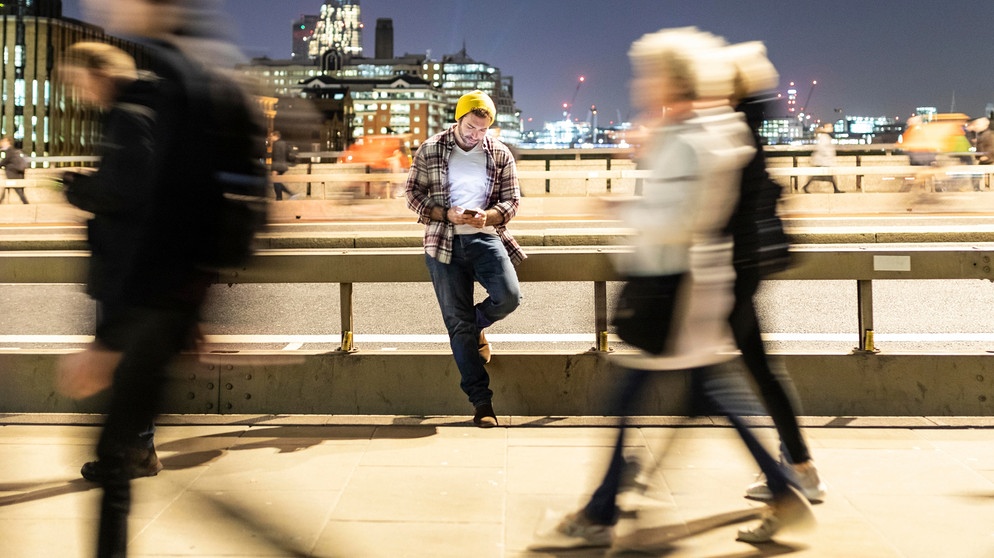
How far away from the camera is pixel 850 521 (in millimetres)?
4738

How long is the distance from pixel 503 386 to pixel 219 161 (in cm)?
373

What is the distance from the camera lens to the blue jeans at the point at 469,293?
20.5 feet

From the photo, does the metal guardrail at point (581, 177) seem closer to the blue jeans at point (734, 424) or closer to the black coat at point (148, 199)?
the blue jeans at point (734, 424)

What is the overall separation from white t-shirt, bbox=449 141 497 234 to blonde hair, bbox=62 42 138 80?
268 centimetres

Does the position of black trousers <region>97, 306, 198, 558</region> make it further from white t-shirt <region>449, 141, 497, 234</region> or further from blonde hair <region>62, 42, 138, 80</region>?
white t-shirt <region>449, 141, 497, 234</region>

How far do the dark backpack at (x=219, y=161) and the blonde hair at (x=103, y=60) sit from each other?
34 cm

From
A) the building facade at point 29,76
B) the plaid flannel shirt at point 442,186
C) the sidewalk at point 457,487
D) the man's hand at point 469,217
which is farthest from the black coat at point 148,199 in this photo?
the building facade at point 29,76

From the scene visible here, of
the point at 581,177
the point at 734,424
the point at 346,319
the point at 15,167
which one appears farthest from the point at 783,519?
the point at 15,167

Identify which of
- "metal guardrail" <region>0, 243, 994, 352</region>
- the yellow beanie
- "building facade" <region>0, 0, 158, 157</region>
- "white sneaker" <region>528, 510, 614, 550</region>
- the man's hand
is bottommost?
"white sneaker" <region>528, 510, 614, 550</region>

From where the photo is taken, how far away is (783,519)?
14.3 ft

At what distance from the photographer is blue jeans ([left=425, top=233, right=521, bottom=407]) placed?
20.5 ft

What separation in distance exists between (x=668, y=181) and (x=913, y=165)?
23460mm

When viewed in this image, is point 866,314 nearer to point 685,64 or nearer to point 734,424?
point 734,424

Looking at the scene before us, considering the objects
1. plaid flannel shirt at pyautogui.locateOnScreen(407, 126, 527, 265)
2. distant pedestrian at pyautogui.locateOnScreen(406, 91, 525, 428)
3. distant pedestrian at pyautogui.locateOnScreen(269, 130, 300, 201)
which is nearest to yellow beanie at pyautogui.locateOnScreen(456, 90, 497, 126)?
distant pedestrian at pyautogui.locateOnScreen(406, 91, 525, 428)
